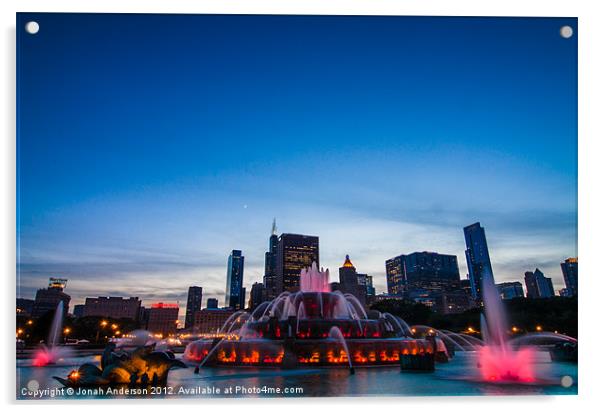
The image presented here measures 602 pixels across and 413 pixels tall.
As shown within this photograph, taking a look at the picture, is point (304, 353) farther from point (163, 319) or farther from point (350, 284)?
point (163, 319)

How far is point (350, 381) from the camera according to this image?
1032cm

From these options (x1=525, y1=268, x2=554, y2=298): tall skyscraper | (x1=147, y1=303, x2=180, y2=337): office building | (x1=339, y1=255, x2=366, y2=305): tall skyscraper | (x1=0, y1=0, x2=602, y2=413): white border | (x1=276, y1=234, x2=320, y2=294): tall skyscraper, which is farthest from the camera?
(x1=276, y1=234, x2=320, y2=294): tall skyscraper

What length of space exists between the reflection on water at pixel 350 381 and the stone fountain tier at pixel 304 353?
3.01 ft

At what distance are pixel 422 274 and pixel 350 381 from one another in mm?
168270

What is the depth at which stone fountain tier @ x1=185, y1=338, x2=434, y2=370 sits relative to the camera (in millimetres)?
13836

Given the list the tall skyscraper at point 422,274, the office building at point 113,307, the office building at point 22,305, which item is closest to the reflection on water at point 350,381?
the office building at point 22,305

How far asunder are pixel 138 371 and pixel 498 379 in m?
9.18

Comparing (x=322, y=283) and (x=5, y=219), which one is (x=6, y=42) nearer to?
(x=5, y=219)

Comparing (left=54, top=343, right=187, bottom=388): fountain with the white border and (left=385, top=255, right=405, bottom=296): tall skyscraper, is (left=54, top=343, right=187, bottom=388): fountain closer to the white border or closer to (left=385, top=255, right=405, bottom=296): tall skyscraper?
the white border

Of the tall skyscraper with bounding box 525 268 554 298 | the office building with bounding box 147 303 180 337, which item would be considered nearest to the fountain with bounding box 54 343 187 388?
the tall skyscraper with bounding box 525 268 554 298

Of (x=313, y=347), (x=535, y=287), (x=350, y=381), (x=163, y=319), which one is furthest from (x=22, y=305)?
(x=163, y=319)

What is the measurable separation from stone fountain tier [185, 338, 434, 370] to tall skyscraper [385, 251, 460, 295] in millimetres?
154627

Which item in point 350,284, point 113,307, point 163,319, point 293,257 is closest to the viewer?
point 350,284
